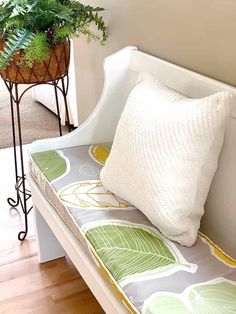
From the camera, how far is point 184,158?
3.90ft

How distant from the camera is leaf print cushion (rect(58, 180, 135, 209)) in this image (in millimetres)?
1388

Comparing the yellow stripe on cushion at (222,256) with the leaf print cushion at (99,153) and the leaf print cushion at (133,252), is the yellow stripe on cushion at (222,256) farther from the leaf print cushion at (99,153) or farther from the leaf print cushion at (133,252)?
the leaf print cushion at (99,153)

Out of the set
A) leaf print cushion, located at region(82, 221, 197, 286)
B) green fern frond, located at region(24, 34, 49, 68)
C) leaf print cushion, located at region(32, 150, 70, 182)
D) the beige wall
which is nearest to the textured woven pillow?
leaf print cushion, located at region(82, 221, 197, 286)

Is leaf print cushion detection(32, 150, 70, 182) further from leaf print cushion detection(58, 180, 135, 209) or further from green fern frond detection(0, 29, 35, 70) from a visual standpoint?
green fern frond detection(0, 29, 35, 70)

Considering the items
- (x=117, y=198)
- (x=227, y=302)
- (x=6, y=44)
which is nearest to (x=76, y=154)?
(x=117, y=198)

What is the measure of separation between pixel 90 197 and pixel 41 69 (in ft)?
1.96

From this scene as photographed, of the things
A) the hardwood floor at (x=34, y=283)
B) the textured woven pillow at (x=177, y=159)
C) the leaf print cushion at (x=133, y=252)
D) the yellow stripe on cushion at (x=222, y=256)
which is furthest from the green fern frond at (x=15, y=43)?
the yellow stripe on cushion at (x=222, y=256)

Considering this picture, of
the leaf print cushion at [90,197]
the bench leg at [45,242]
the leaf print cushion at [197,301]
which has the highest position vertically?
the leaf print cushion at [197,301]

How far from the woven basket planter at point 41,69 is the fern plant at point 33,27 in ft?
0.11

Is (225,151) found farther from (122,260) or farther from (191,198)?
(122,260)

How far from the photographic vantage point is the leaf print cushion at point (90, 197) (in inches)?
54.6

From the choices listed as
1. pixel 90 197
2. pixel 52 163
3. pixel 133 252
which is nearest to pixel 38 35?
pixel 52 163

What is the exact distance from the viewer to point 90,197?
56.4 inches

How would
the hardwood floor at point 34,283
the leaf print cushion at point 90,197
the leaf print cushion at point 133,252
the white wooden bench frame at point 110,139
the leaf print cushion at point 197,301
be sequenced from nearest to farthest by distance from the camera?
1. the leaf print cushion at point 197,301
2. the leaf print cushion at point 133,252
3. the white wooden bench frame at point 110,139
4. the leaf print cushion at point 90,197
5. the hardwood floor at point 34,283
